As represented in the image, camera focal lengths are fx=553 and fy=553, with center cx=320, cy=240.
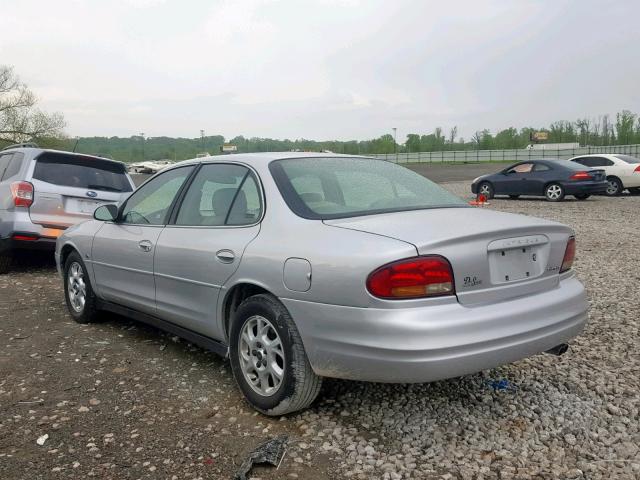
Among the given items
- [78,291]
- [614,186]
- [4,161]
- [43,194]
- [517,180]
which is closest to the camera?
[78,291]

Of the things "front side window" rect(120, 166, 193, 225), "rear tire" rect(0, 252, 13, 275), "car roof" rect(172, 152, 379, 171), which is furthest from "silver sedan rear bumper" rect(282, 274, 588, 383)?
"rear tire" rect(0, 252, 13, 275)

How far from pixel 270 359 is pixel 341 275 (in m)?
0.74

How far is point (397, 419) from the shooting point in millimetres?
3068

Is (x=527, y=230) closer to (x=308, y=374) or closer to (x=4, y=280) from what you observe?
(x=308, y=374)

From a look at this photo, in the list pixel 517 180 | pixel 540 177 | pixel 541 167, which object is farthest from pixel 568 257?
pixel 517 180

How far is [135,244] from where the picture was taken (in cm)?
418

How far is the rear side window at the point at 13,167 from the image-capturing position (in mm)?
7192

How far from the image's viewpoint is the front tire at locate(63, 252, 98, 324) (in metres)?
4.91

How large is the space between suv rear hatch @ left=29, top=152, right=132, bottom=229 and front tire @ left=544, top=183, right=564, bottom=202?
13474mm

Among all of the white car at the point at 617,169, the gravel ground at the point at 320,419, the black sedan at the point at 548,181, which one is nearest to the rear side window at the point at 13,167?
the gravel ground at the point at 320,419

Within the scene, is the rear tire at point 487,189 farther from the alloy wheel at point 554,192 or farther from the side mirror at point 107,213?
the side mirror at point 107,213

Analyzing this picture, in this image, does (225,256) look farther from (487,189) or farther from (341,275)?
(487,189)

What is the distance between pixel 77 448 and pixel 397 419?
5.53 ft

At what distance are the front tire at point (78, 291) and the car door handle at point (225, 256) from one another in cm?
210
